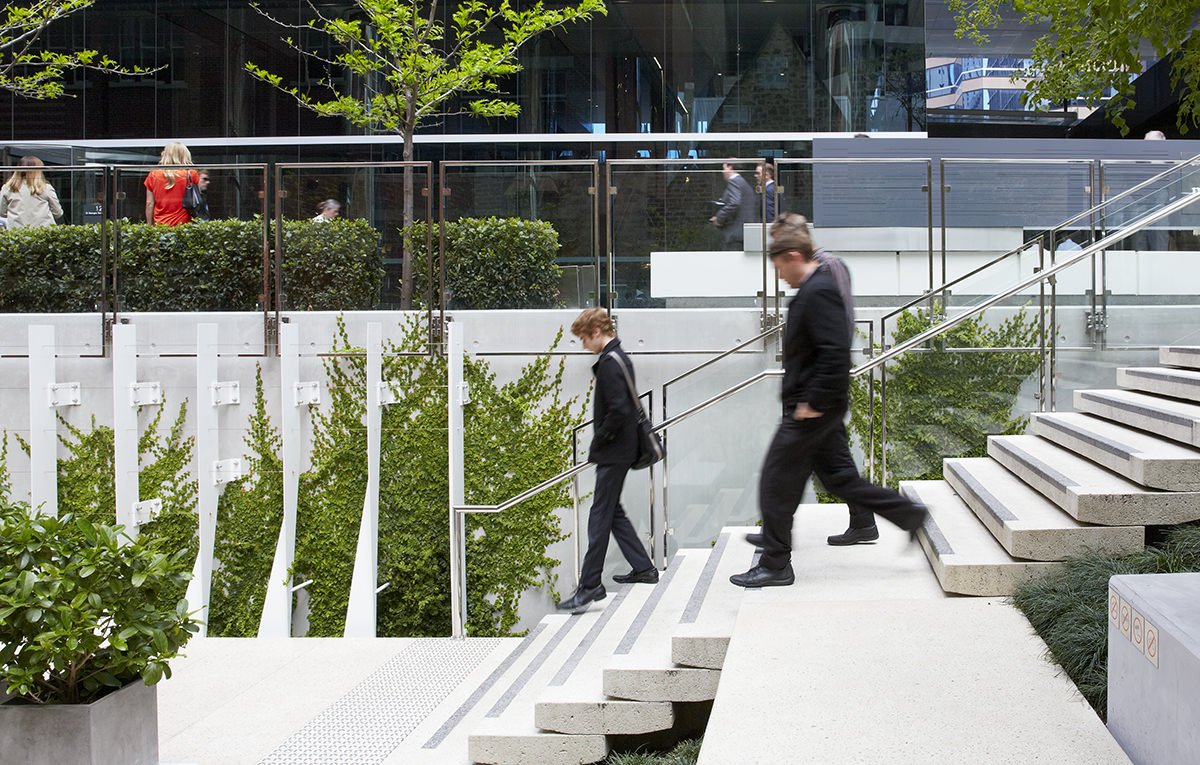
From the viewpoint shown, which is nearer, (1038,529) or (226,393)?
(1038,529)

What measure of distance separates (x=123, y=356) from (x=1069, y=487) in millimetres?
7317

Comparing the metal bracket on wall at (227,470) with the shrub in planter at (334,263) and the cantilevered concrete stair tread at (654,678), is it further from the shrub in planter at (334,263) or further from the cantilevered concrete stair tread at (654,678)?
the cantilevered concrete stair tread at (654,678)

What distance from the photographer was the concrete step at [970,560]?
17.3 ft

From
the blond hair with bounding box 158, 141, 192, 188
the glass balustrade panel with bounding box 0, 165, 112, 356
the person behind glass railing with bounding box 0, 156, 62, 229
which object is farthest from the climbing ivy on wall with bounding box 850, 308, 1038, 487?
the person behind glass railing with bounding box 0, 156, 62, 229

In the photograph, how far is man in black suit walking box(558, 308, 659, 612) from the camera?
670 centimetres

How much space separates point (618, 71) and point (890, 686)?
14.8 meters

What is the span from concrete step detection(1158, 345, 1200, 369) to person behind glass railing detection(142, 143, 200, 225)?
8101 millimetres

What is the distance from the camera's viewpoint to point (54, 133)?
18.8m

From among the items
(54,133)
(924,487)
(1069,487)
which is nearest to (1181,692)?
(1069,487)

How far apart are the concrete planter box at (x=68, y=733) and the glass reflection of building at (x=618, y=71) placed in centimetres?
1416

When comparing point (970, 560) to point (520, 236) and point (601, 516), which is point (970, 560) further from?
point (520, 236)

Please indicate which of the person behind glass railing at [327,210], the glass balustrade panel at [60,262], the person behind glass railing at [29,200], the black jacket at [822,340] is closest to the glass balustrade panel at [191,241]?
the glass balustrade panel at [60,262]

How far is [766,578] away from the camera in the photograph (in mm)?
5508

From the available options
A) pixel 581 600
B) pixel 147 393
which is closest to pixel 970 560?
pixel 581 600
